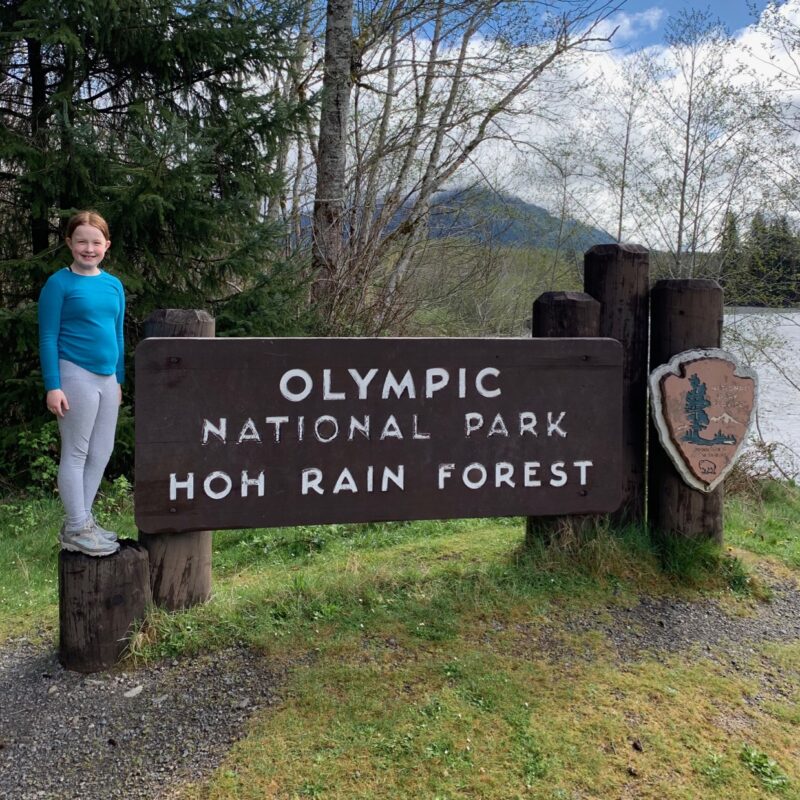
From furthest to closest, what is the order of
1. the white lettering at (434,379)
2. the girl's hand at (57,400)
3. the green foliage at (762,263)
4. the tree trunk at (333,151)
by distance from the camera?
1. the green foliage at (762,263)
2. the tree trunk at (333,151)
3. the white lettering at (434,379)
4. the girl's hand at (57,400)

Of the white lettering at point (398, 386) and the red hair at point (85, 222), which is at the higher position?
the red hair at point (85, 222)

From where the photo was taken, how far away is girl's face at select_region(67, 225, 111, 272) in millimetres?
2701

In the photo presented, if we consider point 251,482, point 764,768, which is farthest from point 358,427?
point 764,768

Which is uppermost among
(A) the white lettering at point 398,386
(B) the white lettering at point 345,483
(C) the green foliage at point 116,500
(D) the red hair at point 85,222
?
(D) the red hair at point 85,222

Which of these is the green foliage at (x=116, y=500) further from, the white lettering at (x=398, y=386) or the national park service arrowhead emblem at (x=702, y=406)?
the national park service arrowhead emblem at (x=702, y=406)

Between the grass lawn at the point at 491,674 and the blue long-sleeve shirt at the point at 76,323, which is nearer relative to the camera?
the grass lawn at the point at 491,674

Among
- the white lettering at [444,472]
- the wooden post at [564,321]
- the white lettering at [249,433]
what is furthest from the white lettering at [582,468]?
the white lettering at [249,433]

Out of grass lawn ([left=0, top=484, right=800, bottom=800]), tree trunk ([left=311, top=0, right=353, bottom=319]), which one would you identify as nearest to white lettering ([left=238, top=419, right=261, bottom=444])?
grass lawn ([left=0, top=484, right=800, bottom=800])

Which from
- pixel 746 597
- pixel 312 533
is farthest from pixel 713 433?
pixel 312 533

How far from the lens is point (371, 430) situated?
3004 millimetres

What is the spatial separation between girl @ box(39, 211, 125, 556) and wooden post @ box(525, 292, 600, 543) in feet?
6.69

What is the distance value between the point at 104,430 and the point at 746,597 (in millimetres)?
3190

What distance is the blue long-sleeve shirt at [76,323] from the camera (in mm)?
2645

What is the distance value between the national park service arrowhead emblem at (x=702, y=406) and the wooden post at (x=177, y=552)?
2.28 m
